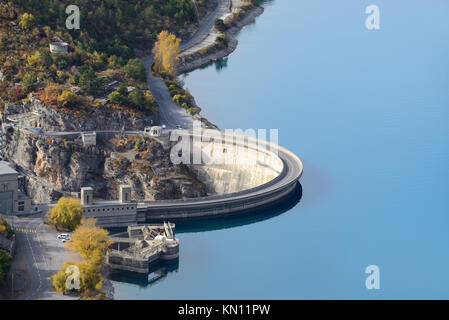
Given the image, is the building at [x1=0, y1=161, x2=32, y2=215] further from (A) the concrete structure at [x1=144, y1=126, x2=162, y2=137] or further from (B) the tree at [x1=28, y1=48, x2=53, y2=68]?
(B) the tree at [x1=28, y1=48, x2=53, y2=68]

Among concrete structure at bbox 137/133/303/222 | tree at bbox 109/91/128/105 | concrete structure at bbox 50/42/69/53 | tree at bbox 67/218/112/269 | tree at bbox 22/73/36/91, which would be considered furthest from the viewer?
concrete structure at bbox 50/42/69/53

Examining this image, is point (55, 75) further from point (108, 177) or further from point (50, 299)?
point (50, 299)

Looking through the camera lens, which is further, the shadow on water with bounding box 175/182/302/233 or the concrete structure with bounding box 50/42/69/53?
the concrete structure with bounding box 50/42/69/53

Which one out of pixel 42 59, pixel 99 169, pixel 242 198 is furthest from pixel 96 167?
pixel 42 59

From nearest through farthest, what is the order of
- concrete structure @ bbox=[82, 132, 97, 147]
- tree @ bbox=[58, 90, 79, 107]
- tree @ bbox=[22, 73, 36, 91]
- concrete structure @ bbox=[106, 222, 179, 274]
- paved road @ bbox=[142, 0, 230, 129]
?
concrete structure @ bbox=[106, 222, 179, 274]
concrete structure @ bbox=[82, 132, 97, 147]
tree @ bbox=[58, 90, 79, 107]
tree @ bbox=[22, 73, 36, 91]
paved road @ bbox=[142, 0, 230, 129]

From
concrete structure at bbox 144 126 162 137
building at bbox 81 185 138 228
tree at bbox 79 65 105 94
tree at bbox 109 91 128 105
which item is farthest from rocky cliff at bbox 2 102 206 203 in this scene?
building at bbox 81 185 138 228

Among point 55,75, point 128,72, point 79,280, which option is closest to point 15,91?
point 55,75
